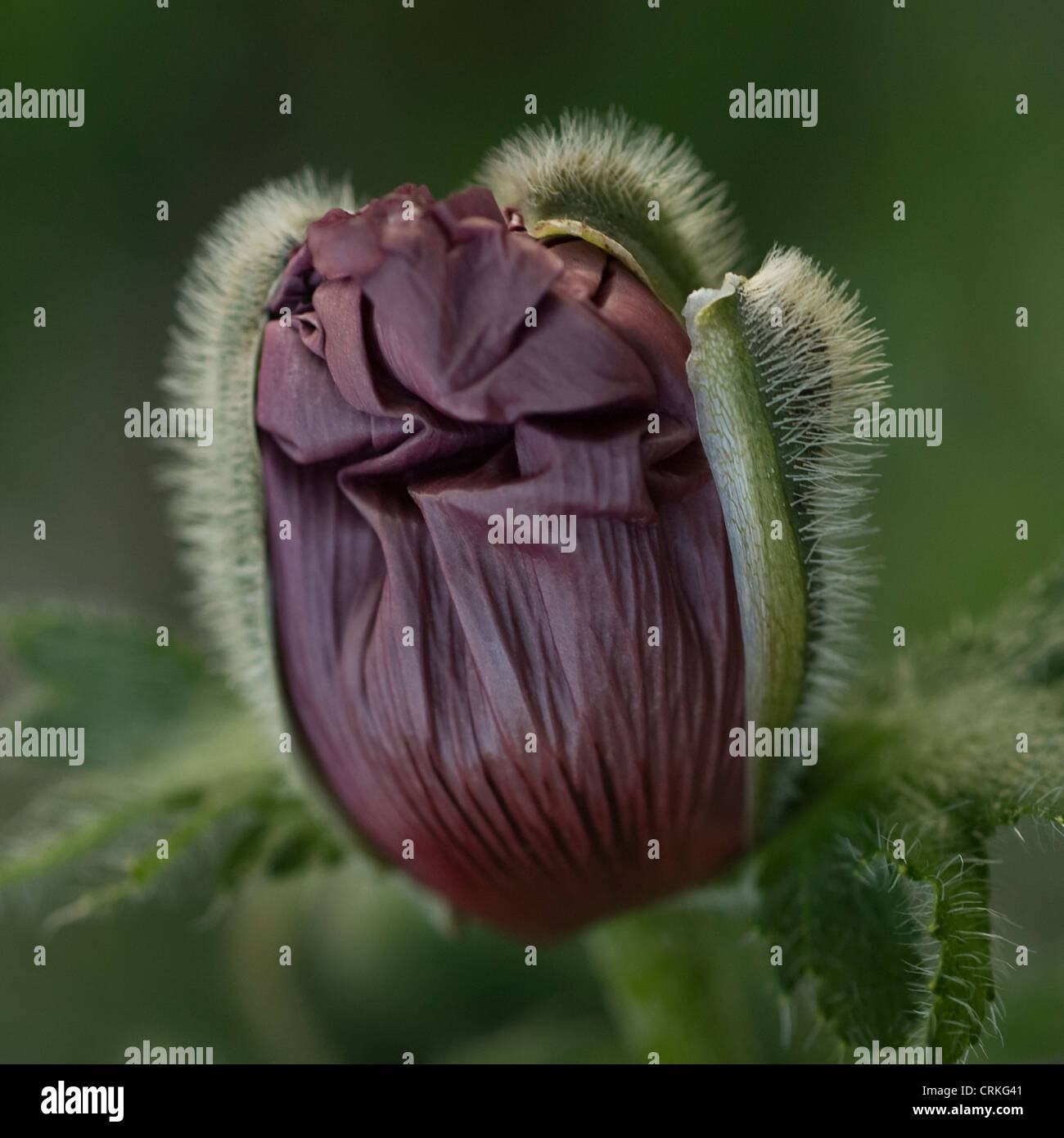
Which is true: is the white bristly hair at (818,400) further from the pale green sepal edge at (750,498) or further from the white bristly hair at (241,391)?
the white bristly hair at (241,391)

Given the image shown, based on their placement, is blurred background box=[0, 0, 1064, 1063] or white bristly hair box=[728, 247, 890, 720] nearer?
white bristly hair box=[728, 247, 890, 720]

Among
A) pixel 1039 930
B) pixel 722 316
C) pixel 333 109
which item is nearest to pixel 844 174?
pixel 333 109

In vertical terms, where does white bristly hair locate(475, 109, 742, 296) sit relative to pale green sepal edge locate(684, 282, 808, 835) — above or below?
above

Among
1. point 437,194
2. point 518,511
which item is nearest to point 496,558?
point 518,511

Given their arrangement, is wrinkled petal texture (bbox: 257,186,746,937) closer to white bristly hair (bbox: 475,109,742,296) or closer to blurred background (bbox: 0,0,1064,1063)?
white bristly hair (bbox: 475,109,742,296)

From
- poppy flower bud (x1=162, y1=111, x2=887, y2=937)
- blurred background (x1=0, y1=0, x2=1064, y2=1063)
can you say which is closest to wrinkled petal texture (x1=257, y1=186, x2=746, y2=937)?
poppy flower bud (x1=162, y1=111, x2=887, y2=937)

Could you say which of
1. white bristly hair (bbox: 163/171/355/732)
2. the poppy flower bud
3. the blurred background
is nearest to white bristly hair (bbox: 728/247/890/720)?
the poppy flower bud

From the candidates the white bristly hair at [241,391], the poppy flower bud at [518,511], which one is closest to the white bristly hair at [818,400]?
the poppy flower bud at [518,511]

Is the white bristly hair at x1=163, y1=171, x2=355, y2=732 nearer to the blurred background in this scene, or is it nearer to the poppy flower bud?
the poppy flower bud
